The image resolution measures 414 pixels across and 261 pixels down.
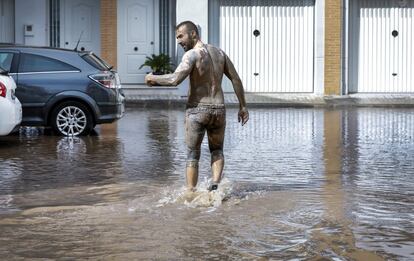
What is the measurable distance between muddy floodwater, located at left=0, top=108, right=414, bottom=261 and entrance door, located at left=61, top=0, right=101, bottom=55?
10577 millimetres

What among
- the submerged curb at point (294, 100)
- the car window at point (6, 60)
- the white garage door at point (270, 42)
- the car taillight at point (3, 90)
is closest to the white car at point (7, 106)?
the car taillight at point (3, 90)

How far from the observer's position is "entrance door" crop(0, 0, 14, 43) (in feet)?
87.2

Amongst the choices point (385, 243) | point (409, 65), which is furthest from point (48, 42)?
point (385, 243)

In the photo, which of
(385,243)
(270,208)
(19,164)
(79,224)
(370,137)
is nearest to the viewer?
(385,243)

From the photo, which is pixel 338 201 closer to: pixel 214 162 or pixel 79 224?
pixel 214 162

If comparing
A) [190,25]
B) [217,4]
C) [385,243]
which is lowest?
[385,243]

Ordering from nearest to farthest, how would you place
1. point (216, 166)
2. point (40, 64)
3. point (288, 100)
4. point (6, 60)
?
1. point (216, 166)
2. point (6, 60)
3. point (40, 64)
4. point (288, 100)

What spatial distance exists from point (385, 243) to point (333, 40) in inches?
748

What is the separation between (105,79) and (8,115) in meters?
2.55

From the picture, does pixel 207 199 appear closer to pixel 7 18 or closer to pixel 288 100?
pixel 288 100

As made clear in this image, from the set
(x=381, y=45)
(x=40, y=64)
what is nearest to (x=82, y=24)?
(x=381, y=45)

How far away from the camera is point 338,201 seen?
9227 millimetres

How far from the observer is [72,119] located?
15883mm

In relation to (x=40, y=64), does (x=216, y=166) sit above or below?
below
